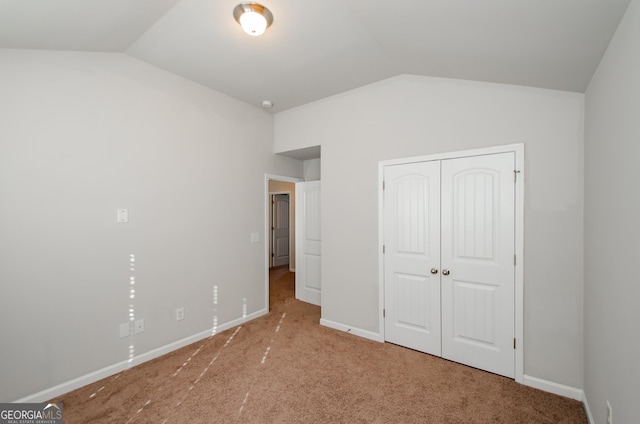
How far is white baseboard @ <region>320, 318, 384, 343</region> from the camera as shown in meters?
3.00

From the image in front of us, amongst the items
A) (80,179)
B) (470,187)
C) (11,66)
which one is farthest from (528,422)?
(11,66)

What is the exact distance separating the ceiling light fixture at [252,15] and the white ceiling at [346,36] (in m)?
0.05

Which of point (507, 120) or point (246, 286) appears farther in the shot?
point (246, 286)

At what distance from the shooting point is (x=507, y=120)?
2295 mm

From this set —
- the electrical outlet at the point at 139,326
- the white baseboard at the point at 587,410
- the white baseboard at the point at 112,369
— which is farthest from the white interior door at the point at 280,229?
the white baseboard at the point at 587,410

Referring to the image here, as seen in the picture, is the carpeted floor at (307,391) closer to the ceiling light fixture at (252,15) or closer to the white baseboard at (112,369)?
the white baseboard at (112,369)

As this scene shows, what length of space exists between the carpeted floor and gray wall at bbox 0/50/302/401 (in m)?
0.38

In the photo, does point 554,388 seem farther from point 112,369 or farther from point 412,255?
point 112,369

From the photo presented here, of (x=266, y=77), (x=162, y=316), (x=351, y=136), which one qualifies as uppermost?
(x=266, y=77)

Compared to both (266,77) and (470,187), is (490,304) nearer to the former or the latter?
(470,187)

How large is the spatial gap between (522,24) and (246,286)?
3538 millimetres

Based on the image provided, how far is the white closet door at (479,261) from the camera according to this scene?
7.57 ft

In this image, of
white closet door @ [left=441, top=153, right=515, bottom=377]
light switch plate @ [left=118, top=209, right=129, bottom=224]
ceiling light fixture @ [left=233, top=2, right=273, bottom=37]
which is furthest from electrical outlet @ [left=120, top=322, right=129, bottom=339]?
white closet door @ [left=441, top=153, right=515, bottom=377]

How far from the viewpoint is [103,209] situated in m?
2.33
